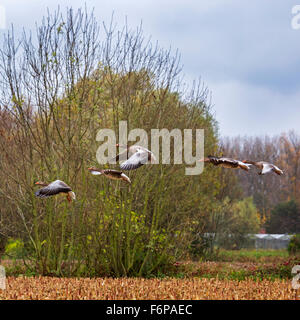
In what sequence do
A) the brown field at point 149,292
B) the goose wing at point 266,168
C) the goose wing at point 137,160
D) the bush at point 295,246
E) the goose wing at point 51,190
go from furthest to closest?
1. the bush at point 295,246
2. the brown field at point 149,292
3. the goose wing at point 51,190
4. the goose wing at point 266,168
5. the goose wing at point 137,160

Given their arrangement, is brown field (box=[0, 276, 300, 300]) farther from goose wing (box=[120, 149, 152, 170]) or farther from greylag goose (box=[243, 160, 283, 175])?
goose wing (box=[120, 149, 152, 170])

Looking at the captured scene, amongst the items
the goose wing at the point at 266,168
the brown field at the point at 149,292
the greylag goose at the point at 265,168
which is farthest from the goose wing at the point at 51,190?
the goose wing at the point at 266,168

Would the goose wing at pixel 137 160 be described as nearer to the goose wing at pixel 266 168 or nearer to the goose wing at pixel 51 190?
the goose wing at pixel 51 190

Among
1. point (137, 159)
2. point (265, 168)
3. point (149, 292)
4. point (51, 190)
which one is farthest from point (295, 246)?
point (51, 190)

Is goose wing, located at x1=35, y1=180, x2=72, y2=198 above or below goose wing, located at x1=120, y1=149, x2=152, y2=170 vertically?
below

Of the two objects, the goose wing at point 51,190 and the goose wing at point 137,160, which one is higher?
the goose wing at point 137,160

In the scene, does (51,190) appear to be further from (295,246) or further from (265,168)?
(295,246)

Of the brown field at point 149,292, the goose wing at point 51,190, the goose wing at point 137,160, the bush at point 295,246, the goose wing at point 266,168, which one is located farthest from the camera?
the bush at point 295,246

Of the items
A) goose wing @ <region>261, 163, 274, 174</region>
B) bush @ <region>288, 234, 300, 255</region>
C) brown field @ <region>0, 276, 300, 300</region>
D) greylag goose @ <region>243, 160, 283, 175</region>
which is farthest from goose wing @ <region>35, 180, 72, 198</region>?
bush @ <region>288, 234, 300, 255</region>

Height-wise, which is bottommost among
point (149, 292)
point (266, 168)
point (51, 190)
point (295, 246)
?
point (295, 246)

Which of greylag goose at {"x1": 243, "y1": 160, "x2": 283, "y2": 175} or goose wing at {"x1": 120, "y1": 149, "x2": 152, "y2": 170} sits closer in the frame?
goose wing at {"x1": 120, "y1": 149, "x2": 152, "y2": 170}

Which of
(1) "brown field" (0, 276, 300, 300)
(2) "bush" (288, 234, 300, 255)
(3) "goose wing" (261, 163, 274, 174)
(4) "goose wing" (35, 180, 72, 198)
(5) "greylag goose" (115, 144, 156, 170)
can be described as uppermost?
(5) "greylag goose" (115, 144, 156, 170)

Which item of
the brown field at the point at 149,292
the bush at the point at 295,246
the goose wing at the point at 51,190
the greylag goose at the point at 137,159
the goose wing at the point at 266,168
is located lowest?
the bush at the point at 295,246
